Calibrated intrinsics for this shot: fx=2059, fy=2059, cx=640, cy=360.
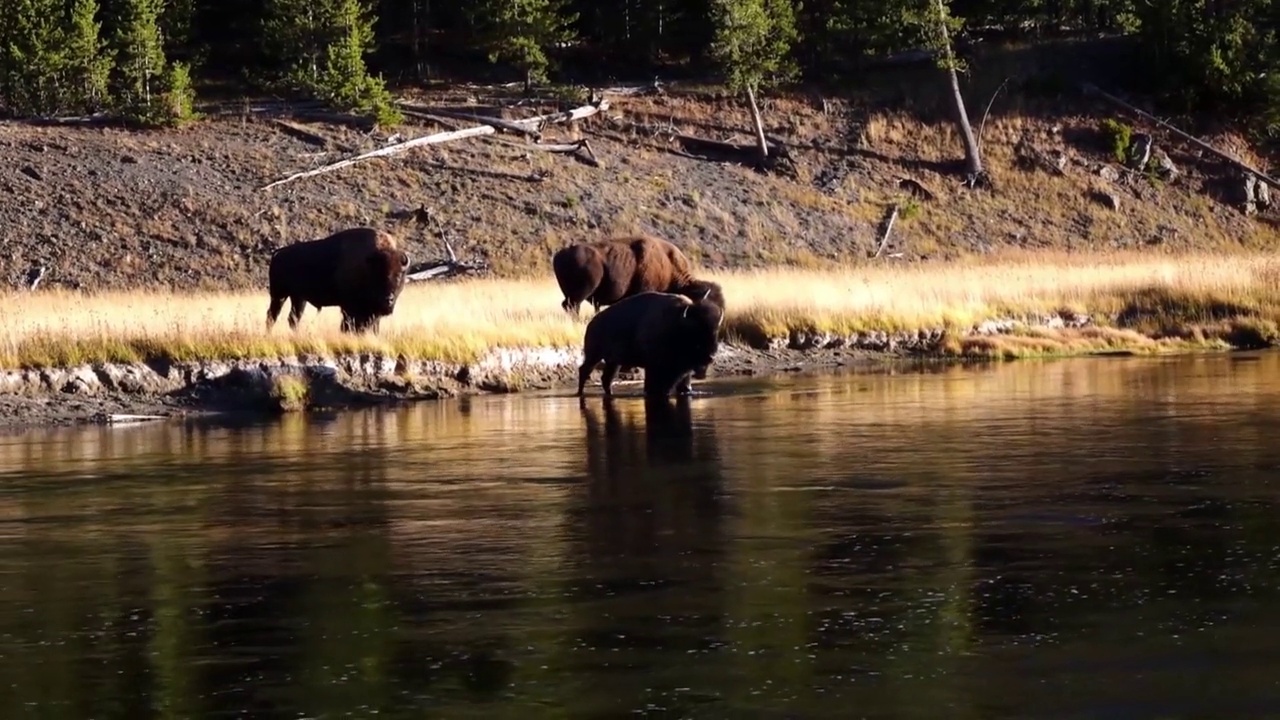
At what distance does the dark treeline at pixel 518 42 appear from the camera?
5172 centimetres

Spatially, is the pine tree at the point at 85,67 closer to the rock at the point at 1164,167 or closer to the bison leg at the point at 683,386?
the rock at the point at 1164,167

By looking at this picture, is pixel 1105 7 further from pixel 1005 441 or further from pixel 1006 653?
pixel 1006 653

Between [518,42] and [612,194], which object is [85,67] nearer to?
[518,42]

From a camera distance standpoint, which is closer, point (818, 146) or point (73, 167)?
point (73, 167)

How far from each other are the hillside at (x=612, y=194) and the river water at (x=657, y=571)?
22.5 metres

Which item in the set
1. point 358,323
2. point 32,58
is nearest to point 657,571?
point 358,323

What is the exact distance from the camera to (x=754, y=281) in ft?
115

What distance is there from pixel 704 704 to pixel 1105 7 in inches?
2405

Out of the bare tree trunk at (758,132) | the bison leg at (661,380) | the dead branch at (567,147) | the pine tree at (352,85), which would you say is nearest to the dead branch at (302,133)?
the pine tree at (352,85)

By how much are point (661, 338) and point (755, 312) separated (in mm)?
7667

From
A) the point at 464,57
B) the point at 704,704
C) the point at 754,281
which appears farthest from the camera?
the point at 464,57

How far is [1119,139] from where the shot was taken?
198 feet

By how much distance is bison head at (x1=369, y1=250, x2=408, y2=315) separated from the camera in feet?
90.7

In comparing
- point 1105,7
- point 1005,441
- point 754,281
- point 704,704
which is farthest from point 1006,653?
point 1105,7
